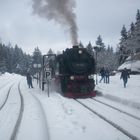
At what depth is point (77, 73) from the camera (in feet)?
65.8

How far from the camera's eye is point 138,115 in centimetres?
1142

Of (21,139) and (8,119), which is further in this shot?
(8,119)

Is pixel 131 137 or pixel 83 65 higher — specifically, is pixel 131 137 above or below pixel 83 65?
below

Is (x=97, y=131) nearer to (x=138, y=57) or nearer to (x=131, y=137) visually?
(x=131, y=137)

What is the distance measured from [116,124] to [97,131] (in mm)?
1121

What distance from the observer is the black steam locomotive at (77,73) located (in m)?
19.5

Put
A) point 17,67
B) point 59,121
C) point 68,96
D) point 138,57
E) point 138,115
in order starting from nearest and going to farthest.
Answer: point 59,121
point 138,115
point 68,96
point 138,57
point 17,67

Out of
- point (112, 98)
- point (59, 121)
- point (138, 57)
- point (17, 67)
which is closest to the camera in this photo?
point (59, 121)

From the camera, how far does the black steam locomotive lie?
19.5m

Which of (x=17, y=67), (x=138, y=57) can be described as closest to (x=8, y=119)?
(x=138, y=57)

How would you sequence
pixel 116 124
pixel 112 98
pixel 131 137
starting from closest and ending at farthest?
1. pixel 131 137
2. pixel 116 124
3. pixel 112 98

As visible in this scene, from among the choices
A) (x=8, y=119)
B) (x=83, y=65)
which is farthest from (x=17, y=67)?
(x=8, y=119)

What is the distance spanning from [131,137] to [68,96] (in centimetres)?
1140

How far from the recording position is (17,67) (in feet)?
374
